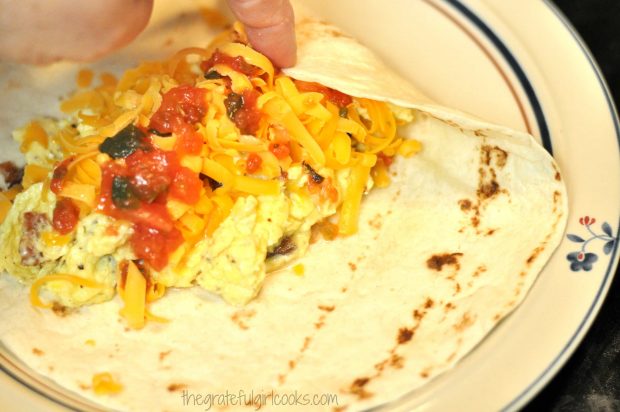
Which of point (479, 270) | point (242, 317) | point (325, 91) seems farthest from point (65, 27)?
point (479, 270)

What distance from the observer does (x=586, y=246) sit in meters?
2.54

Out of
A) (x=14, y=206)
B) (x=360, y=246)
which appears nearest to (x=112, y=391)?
(x=14, y=206)

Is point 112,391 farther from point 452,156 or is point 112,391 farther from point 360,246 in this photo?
point 452,156

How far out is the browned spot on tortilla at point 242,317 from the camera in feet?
9.03

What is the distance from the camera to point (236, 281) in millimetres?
2719

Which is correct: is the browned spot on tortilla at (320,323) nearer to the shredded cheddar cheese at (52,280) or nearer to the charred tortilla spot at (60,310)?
the shredded cheddar cheese at (52,280)

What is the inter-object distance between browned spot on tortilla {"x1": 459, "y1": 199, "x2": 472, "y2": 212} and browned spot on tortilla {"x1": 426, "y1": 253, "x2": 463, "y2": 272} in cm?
20

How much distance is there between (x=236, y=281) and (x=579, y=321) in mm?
1211

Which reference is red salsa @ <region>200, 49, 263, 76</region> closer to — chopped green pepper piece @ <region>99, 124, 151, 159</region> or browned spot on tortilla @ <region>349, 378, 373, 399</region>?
chopped green pepper piece @ <region>99, 124, 151, 159</region>

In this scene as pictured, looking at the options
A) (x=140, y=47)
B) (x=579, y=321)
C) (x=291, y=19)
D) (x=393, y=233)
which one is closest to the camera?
(x=579, y=321)

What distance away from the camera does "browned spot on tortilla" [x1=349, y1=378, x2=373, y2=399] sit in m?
→ 2.43

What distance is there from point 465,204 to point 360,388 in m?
0.87

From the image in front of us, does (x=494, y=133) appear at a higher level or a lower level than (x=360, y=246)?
higher

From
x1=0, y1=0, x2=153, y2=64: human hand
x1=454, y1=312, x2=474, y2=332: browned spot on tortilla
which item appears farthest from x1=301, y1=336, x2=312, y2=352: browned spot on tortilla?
x1=0, y1=0, x2=153, y2=64: human hand
